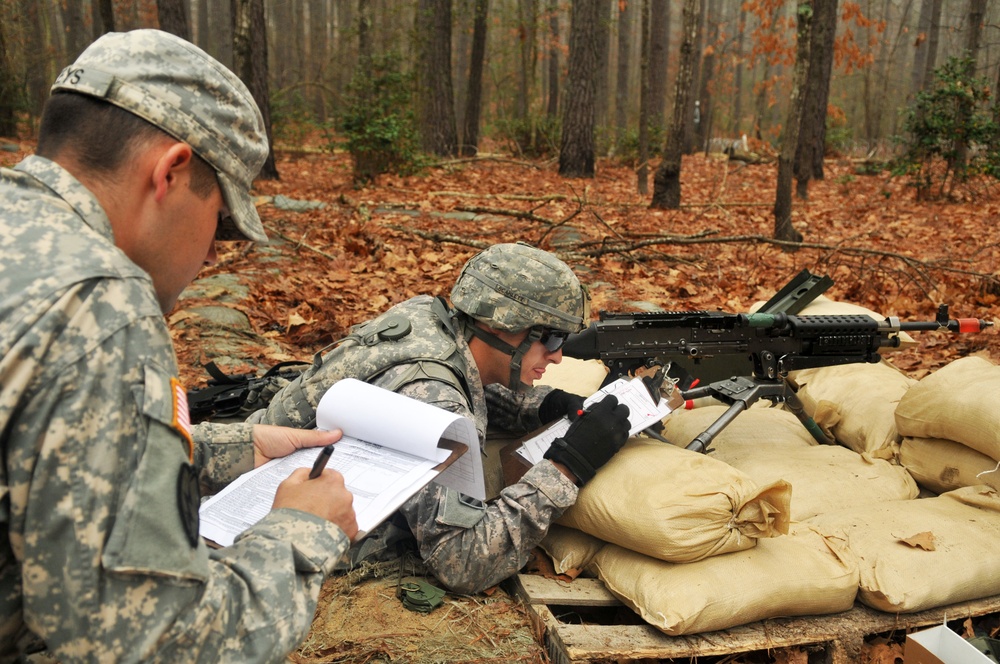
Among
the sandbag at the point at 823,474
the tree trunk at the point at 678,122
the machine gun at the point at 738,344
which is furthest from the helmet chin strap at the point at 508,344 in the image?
the tree trunk at the point at 678,122

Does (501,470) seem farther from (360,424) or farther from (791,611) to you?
(360,424)

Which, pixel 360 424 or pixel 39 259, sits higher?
pixel 39 259

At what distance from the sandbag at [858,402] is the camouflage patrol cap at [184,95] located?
3.18 metres

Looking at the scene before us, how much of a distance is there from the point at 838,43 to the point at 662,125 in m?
3.84

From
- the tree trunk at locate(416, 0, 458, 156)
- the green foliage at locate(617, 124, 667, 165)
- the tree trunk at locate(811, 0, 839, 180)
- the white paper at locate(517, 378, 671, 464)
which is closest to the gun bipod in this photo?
the white paper at locate(517, 378, 671, 464)

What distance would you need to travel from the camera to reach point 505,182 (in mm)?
12078

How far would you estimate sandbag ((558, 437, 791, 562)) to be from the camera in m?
2.58

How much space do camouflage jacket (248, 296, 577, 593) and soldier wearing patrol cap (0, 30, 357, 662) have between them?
106cm

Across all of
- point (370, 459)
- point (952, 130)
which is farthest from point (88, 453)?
point (952, 130)

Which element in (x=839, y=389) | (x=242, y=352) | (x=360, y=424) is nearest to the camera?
(x=360, y=424)

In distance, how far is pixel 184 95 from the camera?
4.47 feet

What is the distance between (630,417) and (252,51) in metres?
9.54

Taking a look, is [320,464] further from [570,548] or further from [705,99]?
[705,99]

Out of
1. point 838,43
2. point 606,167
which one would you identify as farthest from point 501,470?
point 838,43
